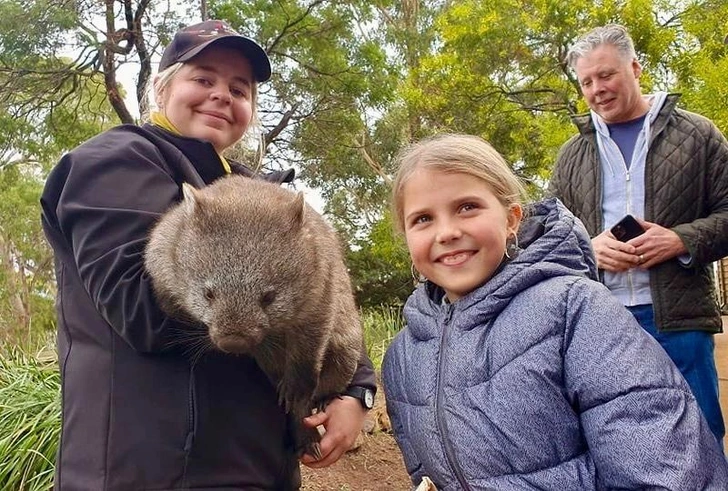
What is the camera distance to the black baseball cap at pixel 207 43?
2.42 m

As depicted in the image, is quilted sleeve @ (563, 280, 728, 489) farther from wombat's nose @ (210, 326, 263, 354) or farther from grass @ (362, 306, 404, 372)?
grass @ (362, 306, 404, 372)

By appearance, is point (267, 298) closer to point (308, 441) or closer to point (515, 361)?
point (308, 441)

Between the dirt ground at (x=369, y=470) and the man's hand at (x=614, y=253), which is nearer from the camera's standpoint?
the man's hand at (x=614, y=253)

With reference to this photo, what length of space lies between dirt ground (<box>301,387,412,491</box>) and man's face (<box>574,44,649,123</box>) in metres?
3.34

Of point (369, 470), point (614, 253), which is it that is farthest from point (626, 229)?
point (369, 470)

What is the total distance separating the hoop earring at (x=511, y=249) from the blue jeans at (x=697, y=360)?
76.7 inches

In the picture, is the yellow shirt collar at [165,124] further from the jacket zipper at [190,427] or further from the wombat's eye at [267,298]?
the jacket zipper at [190,427]

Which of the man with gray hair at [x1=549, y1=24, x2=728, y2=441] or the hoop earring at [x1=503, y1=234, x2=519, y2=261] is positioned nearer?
the hoop earring at [x1=503, y1=234, x2=519, y2=261]

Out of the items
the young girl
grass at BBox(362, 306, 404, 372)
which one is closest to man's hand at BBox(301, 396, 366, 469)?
the young girl

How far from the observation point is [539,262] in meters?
2.14

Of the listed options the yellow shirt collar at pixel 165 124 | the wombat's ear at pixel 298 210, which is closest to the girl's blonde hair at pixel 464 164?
the wombat's ear at pixel 298 210

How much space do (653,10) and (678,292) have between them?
32.0ft

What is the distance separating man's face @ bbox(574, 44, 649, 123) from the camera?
4.11 m

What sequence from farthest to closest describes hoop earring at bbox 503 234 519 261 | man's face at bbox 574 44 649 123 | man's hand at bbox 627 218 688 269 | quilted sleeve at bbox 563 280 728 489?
man's face at bbox 574 44 649 123 → man's hand at bbox 627 218 688 269 → hoop earring at bbox 503 234 519 261 → quilted sleeve at bbox 563 280 728 489
